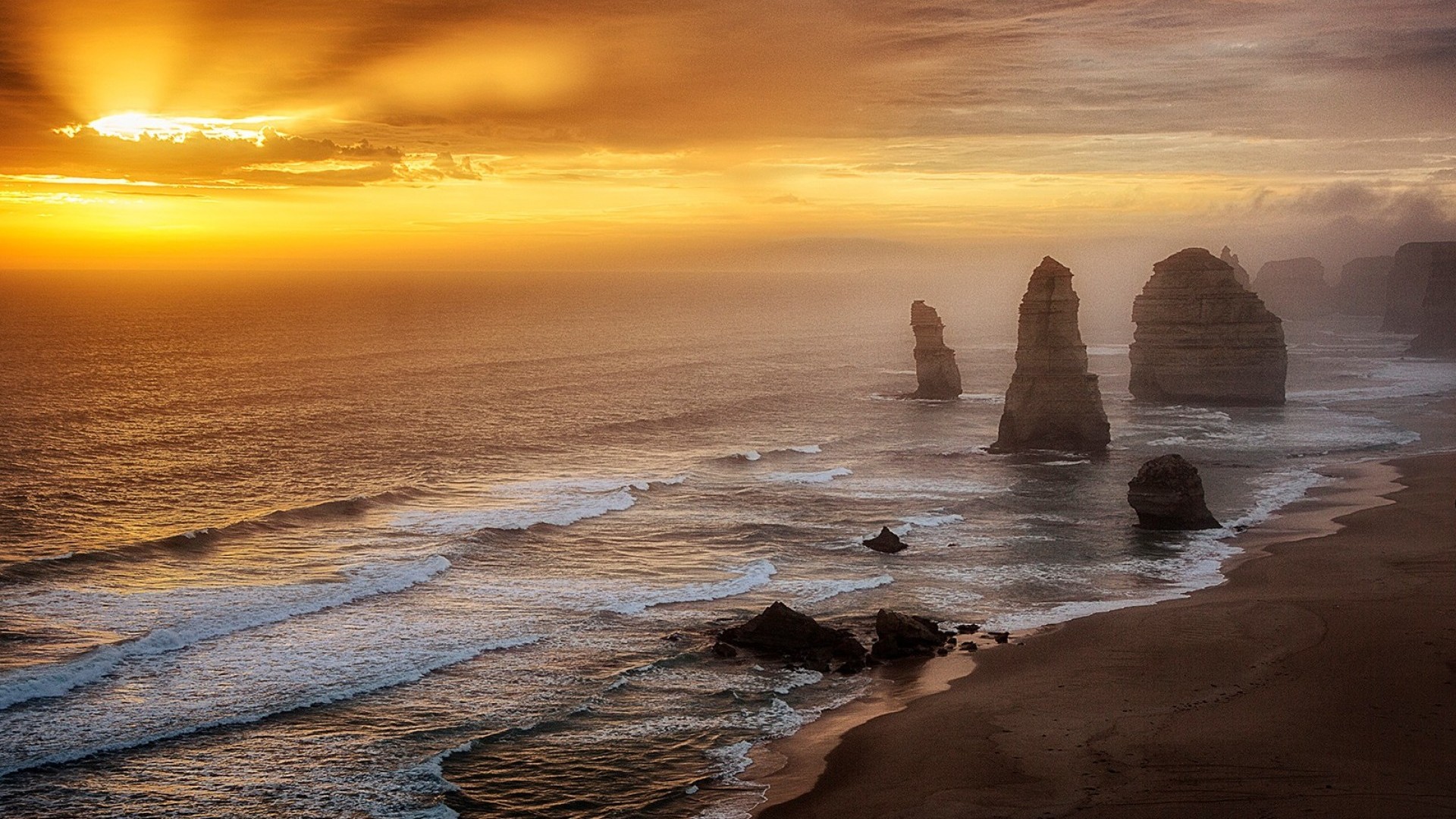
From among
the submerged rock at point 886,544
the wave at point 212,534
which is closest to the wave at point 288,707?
the submerged rock at point 886,544

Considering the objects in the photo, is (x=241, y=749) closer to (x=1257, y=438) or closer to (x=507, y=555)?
(x=507, y=555)

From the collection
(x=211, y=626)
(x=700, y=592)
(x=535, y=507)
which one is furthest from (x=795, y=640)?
(x=535, y=507)

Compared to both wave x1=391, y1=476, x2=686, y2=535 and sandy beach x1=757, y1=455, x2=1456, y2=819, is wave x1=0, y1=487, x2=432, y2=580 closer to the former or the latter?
wave x1=391, y1=476, x2=686, y2=535

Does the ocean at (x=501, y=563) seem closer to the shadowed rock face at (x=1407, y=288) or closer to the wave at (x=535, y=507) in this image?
the wave at (x=535, y=507)

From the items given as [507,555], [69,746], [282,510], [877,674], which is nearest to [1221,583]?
[877,674]

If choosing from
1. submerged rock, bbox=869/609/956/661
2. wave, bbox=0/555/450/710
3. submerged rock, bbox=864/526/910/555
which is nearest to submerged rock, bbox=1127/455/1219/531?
submerged rock, bbox=864/526/910/555

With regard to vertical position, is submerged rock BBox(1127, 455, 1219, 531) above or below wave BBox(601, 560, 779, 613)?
above
